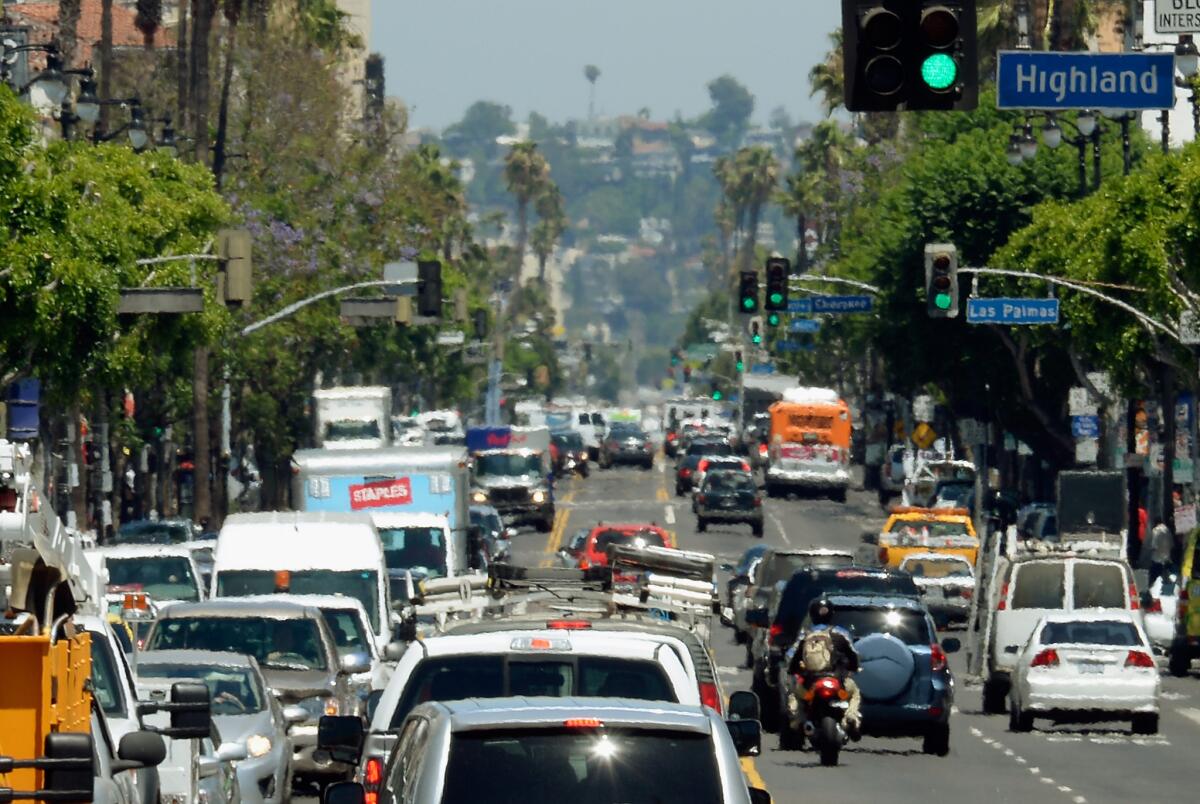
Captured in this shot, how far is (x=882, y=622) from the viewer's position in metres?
27.3

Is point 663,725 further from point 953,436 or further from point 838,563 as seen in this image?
point 953,436

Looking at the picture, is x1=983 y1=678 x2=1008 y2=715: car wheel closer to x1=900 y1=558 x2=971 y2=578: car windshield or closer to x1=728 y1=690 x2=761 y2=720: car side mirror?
x1=900 y1=558 x2=971 y2=578: car windshield

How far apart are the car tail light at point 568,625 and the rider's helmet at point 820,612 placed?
12870 mm

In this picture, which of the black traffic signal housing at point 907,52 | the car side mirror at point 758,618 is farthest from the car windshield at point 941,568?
the black traffic signal housing at point 907,52

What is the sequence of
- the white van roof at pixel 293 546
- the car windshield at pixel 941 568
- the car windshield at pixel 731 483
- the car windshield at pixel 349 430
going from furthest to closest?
1. the car windshield at pixel 731 483
2. the car windshield at pixel 349 430
3. the car windshield at pixel 941 568
4. the white van roof at pixel 293 546

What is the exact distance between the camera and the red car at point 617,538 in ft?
164

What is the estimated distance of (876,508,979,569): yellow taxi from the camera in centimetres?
5022

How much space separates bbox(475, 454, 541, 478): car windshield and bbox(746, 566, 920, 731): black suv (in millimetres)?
42887

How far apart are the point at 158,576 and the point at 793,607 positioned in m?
8.83

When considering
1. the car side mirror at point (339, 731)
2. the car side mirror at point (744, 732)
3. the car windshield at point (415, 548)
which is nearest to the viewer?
the car side mirror at point (744, 732)

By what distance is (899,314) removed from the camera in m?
73.6

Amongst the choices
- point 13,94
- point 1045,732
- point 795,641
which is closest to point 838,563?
point 1045,732

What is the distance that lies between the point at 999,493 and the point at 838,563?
36.9 m

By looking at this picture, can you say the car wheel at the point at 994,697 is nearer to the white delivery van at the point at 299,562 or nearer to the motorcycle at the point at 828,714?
the white delivery van at the point at 299,562
